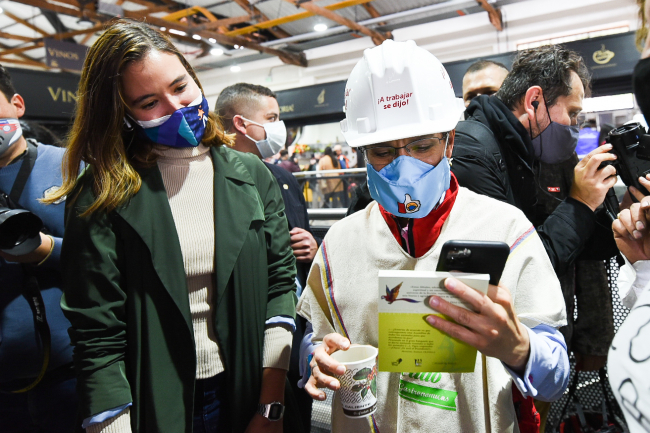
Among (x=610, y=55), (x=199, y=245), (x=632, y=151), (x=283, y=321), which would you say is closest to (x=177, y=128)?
(x=199, y=245)

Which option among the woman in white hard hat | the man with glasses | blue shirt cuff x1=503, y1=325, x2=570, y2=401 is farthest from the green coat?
the man with glasses

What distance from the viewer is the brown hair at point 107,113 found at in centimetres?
137

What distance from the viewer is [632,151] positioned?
1.47 m

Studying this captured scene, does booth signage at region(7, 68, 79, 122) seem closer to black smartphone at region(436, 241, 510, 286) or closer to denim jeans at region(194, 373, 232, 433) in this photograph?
denim jeans at region(194, 373, 232, 433)

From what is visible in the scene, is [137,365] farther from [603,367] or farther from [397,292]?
[603,367]

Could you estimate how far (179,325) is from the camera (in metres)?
1.30

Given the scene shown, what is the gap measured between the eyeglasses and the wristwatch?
31.8 inches

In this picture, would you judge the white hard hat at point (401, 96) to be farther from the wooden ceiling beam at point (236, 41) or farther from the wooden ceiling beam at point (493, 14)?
the wooden ceiling beam at point (236, 41)

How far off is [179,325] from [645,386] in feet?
3.64

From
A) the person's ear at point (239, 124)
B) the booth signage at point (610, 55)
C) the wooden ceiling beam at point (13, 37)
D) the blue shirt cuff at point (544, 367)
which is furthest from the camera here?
the wooden ceiling beam at point (13, 37)

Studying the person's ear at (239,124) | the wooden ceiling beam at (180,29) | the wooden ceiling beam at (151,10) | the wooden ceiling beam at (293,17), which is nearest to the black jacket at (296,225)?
the person's ear at (239,124)

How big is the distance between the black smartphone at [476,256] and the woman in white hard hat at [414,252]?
23 centimetres

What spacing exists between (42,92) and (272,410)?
766 cm

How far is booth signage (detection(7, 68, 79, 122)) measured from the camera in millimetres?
7004
